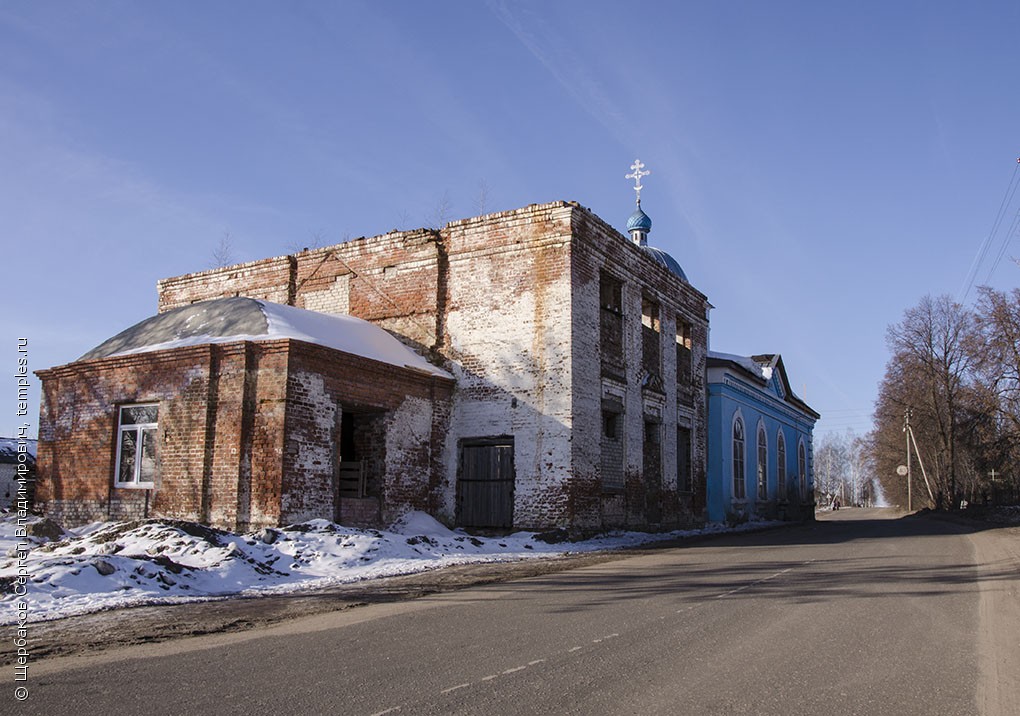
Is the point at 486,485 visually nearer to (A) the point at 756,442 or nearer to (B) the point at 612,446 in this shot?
(B) the point at 612,446

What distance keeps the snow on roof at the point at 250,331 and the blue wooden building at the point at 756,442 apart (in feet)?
40.4

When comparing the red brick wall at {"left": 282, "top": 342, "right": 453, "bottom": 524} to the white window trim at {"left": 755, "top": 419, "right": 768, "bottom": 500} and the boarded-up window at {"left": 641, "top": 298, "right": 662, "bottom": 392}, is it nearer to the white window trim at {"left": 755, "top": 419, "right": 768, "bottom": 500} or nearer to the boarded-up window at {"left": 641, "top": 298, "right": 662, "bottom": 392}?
the boarded-up window at {"left": 641, "top": 298, "right": 662, "bottom": 392}

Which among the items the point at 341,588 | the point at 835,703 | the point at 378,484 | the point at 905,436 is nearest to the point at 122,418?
the point at 378,484

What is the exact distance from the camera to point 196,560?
10.8m

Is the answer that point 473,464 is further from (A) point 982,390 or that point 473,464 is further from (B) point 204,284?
(A) point 982,390

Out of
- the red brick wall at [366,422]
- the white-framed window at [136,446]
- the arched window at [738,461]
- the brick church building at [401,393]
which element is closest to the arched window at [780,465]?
the arched window at [738,461]

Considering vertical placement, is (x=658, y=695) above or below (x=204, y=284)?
below

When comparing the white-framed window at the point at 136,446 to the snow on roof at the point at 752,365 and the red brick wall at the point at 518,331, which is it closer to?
the red brick wall at the point at 518,331

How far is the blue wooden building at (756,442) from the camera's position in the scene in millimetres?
28109

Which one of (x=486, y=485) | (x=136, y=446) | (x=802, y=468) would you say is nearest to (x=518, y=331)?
(x=486, y=485)

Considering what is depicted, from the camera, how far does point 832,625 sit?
7457mm

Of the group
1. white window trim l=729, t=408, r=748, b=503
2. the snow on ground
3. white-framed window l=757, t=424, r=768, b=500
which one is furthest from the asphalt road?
white-framed window l=757, t=424, r=768, b=500

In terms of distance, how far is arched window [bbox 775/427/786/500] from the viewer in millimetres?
35344

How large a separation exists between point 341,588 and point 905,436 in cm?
6038
